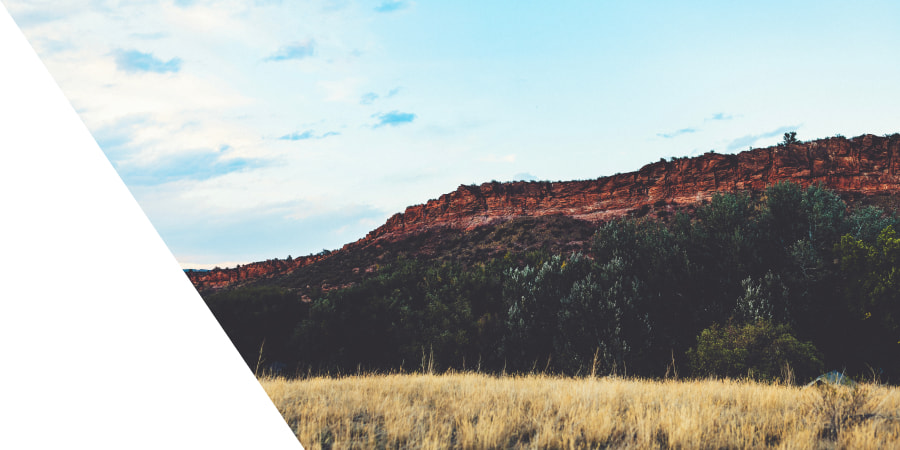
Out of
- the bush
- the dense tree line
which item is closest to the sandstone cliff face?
the dense tree line

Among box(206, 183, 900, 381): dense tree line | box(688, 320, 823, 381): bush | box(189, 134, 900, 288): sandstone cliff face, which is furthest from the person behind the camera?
box(189, 134, 900, 288): sandstone cliff face

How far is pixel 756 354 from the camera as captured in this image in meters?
12.7

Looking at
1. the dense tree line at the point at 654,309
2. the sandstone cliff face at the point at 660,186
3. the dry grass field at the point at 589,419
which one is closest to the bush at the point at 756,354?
the dense tree line at the point at 654,309

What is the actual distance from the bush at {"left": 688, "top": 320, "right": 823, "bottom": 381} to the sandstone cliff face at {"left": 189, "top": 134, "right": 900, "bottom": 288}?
3649cm

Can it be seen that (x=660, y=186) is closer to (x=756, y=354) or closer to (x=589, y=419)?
(x=756, y=354)

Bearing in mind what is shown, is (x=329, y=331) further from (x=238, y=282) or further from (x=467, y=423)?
(x=238, y=282)

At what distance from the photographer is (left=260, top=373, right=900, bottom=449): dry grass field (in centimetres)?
555

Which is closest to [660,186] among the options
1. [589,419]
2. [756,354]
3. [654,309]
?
[654,309]

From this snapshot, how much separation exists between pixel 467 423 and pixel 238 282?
67.3 metres

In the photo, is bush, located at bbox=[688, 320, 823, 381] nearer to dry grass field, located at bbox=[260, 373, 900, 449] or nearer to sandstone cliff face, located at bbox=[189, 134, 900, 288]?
dry grass field, located at bbox=[260, 373, 900, 449]

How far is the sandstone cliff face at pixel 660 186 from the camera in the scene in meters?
43.6

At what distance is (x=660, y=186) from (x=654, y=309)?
129 ft

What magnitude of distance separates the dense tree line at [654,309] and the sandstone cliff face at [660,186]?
3090cm

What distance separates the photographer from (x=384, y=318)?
60.8 ft
